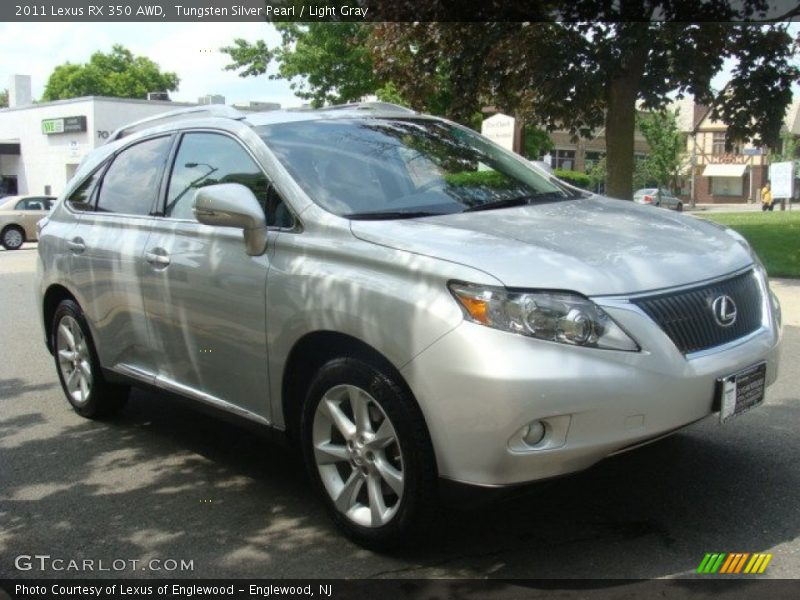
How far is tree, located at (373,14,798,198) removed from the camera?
13234mm

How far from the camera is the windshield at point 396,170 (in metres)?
3.93

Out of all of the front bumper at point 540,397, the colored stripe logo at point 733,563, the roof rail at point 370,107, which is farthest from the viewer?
the roof rail at point 370,107

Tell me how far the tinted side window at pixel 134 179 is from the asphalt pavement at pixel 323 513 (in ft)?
4.67

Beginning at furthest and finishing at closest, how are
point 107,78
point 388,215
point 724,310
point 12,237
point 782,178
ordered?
point 107,78 < point 782,178 < point 12,237 < point 388,215 < point 724,310

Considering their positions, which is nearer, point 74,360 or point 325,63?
point 74,360

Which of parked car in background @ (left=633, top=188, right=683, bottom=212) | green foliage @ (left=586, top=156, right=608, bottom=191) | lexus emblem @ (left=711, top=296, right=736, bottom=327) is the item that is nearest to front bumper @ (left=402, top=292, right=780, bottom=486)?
lexus emblem @ (left=711, top=296, right=736, bottom=327)

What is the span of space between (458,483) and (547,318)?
67 cm

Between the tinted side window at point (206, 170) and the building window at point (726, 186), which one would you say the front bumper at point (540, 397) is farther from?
the building window at point (726, 186)

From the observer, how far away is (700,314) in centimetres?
331

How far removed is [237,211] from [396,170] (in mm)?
846

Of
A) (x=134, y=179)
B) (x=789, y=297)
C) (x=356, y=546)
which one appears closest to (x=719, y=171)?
(x=789, y=297)

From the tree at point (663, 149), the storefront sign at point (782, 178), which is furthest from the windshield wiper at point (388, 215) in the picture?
the tree at point (663, 149)

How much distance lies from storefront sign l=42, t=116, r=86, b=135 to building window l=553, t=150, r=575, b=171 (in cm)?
3797

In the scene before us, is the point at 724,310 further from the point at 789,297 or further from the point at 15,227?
the point at 15,227
